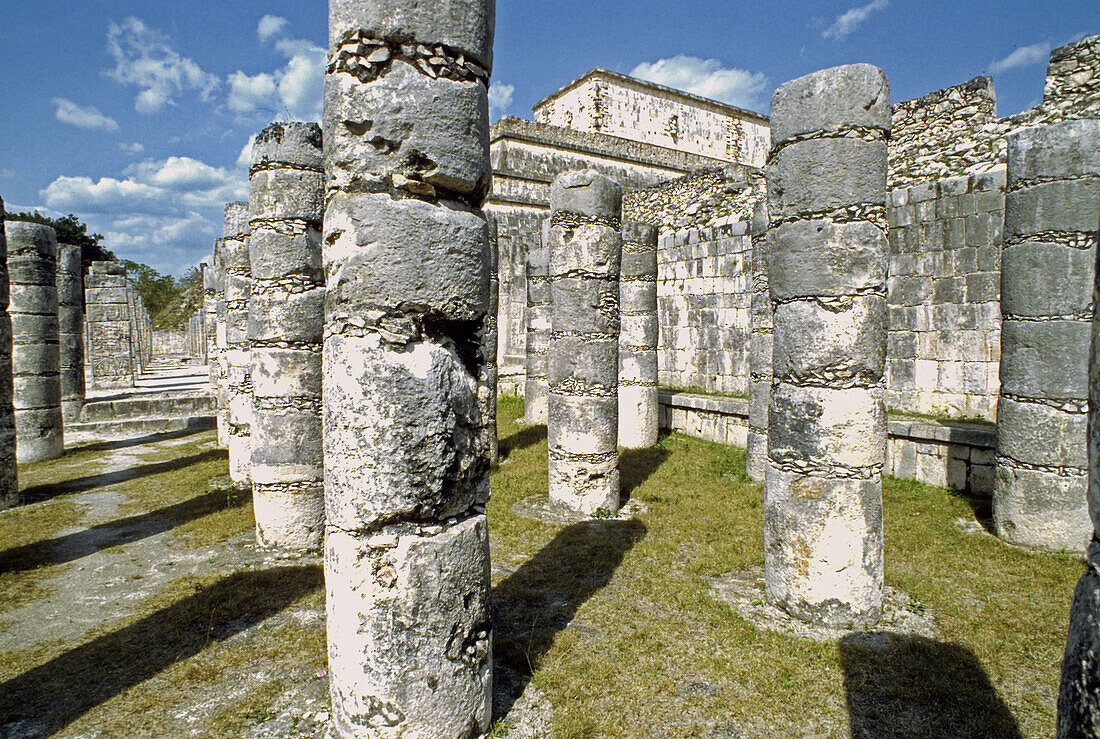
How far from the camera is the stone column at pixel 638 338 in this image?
10.8 metres

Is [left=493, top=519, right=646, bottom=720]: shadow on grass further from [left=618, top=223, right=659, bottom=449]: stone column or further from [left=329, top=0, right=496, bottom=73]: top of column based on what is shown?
[left=618, top=223, right=659, bottom=449]: stone column

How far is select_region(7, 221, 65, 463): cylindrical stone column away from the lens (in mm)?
10766

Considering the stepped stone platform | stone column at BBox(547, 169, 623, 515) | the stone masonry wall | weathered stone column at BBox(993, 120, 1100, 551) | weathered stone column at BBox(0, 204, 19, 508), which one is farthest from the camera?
the stepped stone platform

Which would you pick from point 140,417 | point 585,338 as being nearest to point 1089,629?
point 585,338

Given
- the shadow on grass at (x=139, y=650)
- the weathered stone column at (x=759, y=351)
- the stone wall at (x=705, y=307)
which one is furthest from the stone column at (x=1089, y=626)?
the stone wall at (x=705, y=307)

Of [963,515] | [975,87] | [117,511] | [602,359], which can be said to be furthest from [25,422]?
[975,87]

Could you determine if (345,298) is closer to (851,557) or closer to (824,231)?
(824,231)

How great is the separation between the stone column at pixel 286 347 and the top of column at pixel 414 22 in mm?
3323

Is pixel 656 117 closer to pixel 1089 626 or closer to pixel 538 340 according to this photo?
pixel 538 340

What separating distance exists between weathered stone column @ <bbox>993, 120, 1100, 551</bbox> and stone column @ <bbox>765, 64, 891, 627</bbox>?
2.59m

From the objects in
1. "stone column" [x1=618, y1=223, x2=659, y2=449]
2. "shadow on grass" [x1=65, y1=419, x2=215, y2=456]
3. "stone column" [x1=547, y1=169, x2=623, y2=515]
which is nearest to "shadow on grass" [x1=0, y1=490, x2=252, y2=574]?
"stone column" [x1=547, y1=169, x2=623, y2=515]

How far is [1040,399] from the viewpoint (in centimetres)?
604

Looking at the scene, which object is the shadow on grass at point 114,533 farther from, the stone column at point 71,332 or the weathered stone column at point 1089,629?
the weathered stone column at point 1089,629

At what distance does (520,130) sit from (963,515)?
17248mm
